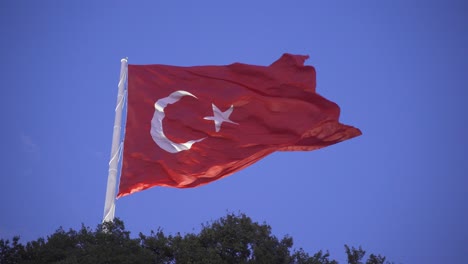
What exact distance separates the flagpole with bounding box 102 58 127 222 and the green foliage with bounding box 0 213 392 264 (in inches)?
43.9

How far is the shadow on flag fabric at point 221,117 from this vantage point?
61.1 ft

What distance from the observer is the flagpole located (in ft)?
54.9

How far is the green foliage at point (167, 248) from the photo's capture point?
20.4m

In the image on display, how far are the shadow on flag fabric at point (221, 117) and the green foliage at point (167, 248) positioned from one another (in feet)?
11.0

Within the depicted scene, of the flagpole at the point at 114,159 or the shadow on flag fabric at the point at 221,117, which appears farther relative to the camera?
the shadow on flag fabric at the point at 221,117

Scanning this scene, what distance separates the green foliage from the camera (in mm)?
20359

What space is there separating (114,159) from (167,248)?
26.6 feet

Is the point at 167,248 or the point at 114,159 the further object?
the point at 167,248

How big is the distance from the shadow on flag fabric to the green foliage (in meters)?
3.37

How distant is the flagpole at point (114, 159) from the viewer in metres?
16.7

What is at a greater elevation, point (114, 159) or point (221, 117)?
point (221, 117)

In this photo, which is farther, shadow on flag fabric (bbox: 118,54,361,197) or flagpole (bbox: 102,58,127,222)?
shadow on flag fabric (bbox: 118,54,361,197)

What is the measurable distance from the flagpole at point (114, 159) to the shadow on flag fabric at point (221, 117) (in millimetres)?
414

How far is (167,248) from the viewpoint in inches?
961
